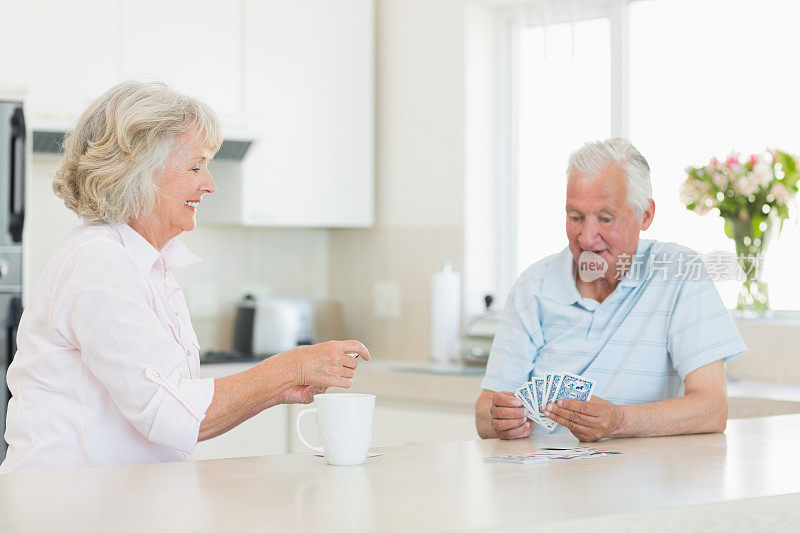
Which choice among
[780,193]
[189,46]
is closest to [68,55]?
[189,46]

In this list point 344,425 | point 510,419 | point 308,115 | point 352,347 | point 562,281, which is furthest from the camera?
point 308,115

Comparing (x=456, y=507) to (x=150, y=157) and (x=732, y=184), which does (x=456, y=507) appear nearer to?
(x=150, y=157)

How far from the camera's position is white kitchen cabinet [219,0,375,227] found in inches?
Result: 167

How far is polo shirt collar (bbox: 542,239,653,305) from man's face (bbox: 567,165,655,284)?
0.07 ft

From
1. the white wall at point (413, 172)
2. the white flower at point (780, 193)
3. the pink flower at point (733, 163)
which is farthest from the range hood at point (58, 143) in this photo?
the white flower at point (780, 193)

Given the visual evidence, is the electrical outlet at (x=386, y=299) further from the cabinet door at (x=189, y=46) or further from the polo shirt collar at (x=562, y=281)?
the polo shirt collar at (x=562, y=281)

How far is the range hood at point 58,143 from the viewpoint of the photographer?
3.69 metres

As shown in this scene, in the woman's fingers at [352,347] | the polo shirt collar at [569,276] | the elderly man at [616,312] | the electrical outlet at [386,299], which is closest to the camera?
the woman's fingers at [352,347]

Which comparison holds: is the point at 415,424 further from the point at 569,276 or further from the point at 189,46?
the point at 189,46

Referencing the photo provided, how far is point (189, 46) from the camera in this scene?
13.3 feet

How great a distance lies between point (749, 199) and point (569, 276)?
1.21 metres

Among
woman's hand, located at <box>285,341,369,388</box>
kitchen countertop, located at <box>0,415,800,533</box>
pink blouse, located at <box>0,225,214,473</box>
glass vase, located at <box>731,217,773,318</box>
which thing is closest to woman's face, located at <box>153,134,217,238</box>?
pink blouse, located at <box>0,225,214,473</box>

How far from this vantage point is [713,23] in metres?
3.73

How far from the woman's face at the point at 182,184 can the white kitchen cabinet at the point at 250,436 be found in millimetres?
1978
